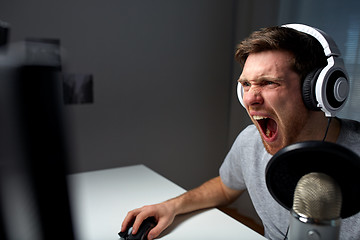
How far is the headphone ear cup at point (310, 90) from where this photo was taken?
70 cm

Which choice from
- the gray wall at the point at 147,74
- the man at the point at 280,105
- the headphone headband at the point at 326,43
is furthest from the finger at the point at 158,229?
the gray wall at the point at 147,74

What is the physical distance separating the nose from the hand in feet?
1.27

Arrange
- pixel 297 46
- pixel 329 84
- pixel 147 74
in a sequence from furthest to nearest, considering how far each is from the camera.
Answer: pixel 147 74
pixel 297 46
pixel 329 84

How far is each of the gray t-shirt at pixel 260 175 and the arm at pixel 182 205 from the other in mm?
44

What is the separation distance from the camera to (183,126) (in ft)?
7.34

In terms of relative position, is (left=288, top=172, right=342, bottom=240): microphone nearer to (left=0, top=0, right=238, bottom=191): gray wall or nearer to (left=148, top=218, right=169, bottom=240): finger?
(left=148, top=218, right=169, bottom=240): finger

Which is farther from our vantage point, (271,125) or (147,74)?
(147,74)

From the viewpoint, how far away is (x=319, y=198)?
0.33m

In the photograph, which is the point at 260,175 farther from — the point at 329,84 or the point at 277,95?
the point at 329,84

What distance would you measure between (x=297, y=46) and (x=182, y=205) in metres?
0.56

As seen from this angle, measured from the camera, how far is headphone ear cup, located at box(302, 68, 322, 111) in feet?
2.30

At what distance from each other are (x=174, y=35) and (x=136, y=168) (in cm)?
110

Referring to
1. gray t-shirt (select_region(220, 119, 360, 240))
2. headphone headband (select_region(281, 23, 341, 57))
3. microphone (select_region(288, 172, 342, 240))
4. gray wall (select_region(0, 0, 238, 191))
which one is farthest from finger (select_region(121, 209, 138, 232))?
gray wall (select_region(0, 0, 238, 191))

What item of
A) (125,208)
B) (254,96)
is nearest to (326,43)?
(254,96)
